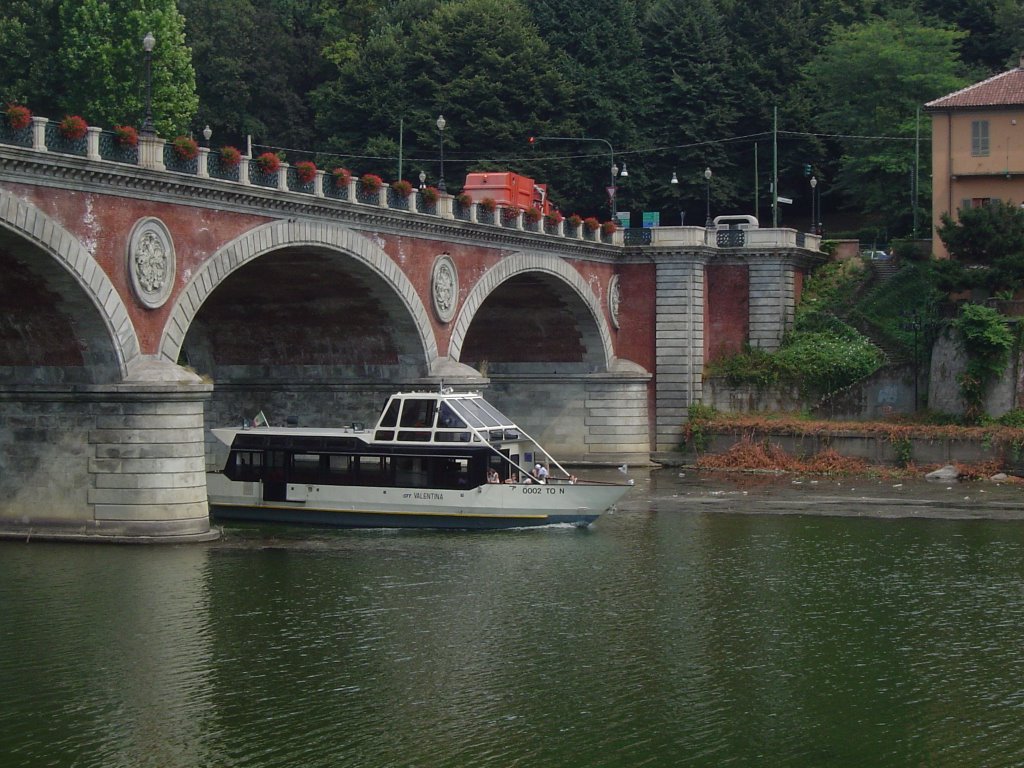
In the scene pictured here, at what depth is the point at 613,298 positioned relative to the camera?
74.3 meters

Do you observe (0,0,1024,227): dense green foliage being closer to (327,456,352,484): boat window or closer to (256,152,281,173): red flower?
(256,152,281,173): red flower

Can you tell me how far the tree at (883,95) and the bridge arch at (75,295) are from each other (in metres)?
52.9

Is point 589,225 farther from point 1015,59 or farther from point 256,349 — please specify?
point 1015,59

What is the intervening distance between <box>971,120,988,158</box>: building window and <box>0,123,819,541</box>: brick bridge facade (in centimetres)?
875

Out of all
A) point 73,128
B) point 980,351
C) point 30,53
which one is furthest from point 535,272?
point 30,53

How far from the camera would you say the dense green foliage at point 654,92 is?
8925 cm

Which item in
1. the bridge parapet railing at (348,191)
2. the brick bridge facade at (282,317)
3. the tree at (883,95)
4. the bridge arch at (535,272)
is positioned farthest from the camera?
the tree at (883,95)

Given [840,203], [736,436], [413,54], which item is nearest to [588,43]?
[413,54]

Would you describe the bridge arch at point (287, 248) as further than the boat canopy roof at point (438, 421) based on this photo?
No

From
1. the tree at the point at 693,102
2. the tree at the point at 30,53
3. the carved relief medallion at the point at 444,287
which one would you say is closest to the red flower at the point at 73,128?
the carved relief medallion at the point at 444,287

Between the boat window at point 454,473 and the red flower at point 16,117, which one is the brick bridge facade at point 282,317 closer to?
the red flower at point 16,117

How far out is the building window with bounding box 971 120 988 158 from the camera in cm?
7219

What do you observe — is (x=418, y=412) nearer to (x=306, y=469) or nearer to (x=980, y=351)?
(x=306, y=469)

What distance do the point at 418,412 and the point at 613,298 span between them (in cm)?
2595
